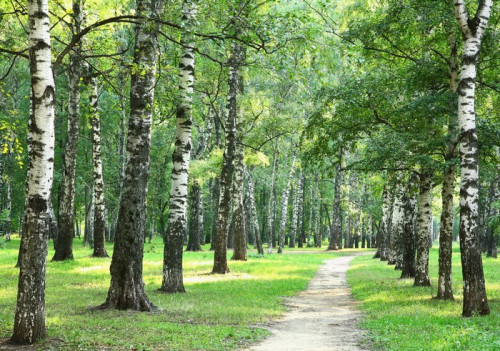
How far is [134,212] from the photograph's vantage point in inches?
415

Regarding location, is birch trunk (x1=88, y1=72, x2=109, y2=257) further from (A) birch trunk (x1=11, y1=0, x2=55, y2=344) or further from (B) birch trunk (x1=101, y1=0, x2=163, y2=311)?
(A) birch trunk (x1=11, y1=0, x2=55, y2=344)

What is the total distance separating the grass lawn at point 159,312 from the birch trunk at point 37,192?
517 mm

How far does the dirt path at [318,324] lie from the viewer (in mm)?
8336

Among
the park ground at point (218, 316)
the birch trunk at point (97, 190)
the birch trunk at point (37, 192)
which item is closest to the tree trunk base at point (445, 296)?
the park ground at point (218, 316)

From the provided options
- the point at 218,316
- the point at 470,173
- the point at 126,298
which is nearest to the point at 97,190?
the point at 126,298

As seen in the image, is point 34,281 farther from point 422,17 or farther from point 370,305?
point 422,17

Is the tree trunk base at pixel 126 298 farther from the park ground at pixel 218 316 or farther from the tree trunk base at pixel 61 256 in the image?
the tree trunk base at pixel 61 256

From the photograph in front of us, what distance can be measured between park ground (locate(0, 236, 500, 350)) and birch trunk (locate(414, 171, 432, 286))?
2.28 ft

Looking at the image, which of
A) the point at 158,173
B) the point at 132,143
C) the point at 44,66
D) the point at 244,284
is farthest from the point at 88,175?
the point at 44,66

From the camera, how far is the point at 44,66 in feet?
23.6

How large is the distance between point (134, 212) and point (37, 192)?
3.60 meters

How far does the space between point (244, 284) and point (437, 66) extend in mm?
9808

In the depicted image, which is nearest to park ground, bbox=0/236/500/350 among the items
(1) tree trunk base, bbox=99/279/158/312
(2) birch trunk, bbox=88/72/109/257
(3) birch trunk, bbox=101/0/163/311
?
(1) tree trunk base, bbox=99/279/158/312

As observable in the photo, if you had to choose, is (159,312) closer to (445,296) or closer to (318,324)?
(318,324)
